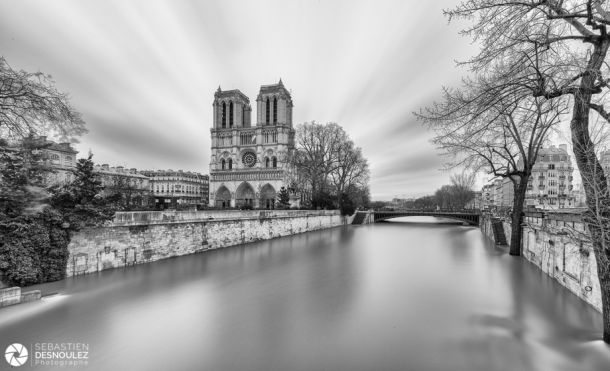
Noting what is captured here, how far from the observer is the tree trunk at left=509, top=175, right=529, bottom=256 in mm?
12755

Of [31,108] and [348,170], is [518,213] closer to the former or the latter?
[31,108]

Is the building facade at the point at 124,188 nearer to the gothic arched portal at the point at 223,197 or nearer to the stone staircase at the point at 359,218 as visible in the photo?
the gothic arched portal at the point at 223,197

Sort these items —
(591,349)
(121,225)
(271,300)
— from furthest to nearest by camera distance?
(121,225)
(271,300)
(591,349)

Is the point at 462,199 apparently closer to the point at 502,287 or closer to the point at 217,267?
the point at 502,287

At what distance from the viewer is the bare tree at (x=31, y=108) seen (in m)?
6.71

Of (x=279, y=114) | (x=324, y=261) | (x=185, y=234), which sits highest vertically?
(x=279, y=114)

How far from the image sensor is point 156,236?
1234cm

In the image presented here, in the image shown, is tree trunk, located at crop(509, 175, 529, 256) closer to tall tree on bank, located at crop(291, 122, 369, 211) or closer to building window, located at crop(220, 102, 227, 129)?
tall tree on bank, located at crop(291, 122, 369, 211)

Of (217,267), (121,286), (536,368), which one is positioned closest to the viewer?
(536,368)

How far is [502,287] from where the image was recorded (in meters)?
8.87

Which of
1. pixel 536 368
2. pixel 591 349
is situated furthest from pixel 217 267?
pixel 591 349

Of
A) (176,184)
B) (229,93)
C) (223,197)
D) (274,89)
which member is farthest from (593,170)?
(176,184)

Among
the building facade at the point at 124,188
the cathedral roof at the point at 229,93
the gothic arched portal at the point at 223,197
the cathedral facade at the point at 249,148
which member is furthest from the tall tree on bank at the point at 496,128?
the cathedral roof at the point at 229,93

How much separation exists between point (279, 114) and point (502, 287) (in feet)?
167
